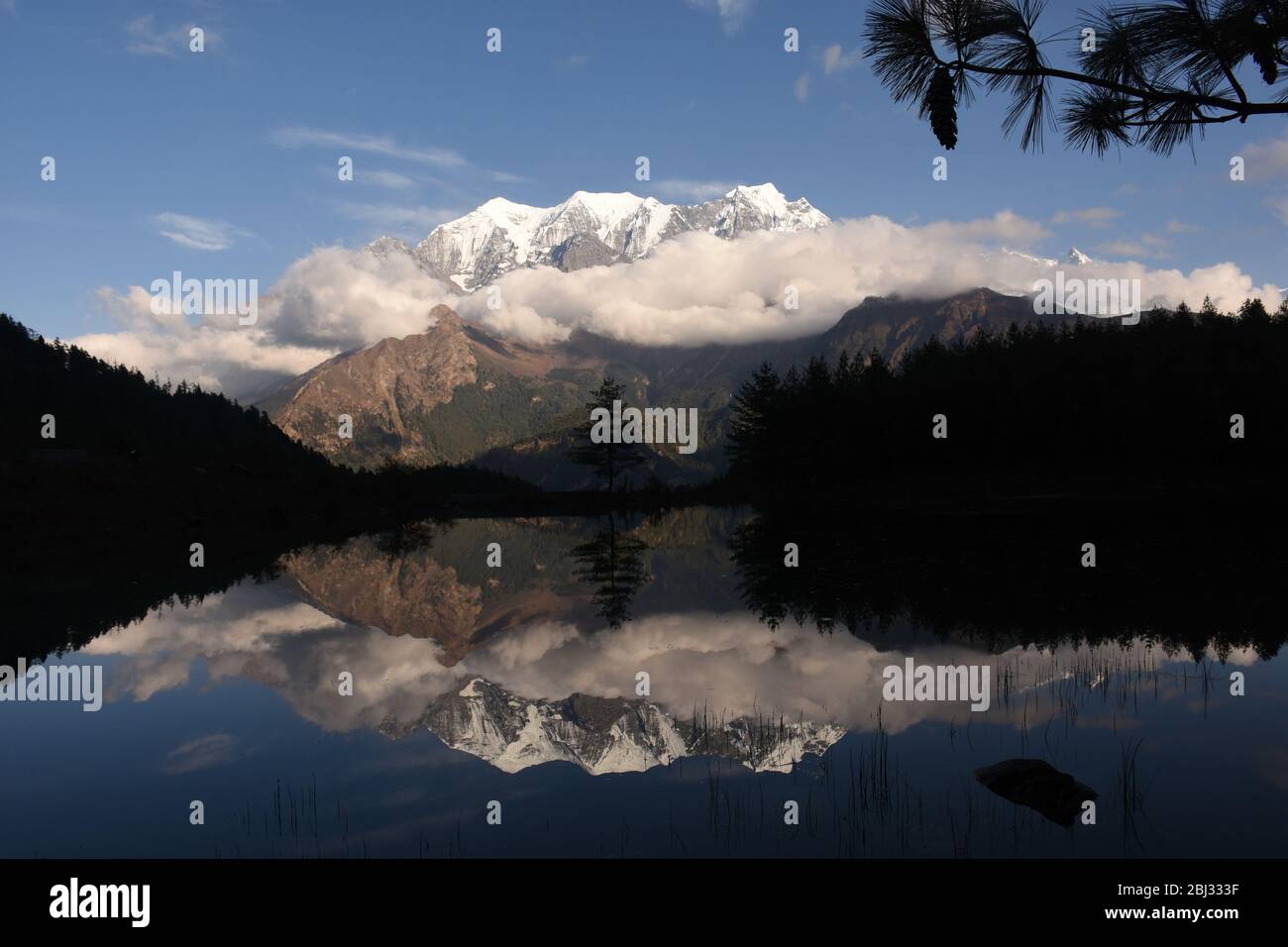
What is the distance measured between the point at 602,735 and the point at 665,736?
1.00m

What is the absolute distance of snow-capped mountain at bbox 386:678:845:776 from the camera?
1222cm

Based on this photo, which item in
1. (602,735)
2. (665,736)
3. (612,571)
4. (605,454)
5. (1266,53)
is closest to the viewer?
(1266,53)

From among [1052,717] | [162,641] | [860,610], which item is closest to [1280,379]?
[860,610]

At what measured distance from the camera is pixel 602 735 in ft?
43.9

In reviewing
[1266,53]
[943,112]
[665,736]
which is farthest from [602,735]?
[1266,53]

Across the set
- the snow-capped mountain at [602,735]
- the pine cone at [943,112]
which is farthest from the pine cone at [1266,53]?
the snow-capped mountain at [602,735]

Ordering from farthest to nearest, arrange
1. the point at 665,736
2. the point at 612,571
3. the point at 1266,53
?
the point at 612,571 < the point at 665,736 < the point at 1266,53

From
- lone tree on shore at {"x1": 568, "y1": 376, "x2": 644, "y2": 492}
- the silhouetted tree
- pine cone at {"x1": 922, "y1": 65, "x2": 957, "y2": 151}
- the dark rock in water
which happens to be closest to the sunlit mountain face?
the dark rock in water

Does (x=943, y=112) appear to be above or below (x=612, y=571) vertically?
above

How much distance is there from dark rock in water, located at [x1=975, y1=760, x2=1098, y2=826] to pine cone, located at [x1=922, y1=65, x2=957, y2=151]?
7527 millimetres

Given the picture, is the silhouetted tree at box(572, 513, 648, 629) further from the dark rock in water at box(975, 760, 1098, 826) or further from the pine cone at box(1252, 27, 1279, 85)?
the pine cone at box(1252, 27, 1279, 85)

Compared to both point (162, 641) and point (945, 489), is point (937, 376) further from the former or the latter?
point (162, 641)

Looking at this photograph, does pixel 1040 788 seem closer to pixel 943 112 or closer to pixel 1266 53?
pixel 943 112

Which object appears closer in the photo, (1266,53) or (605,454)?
(1266,53)
